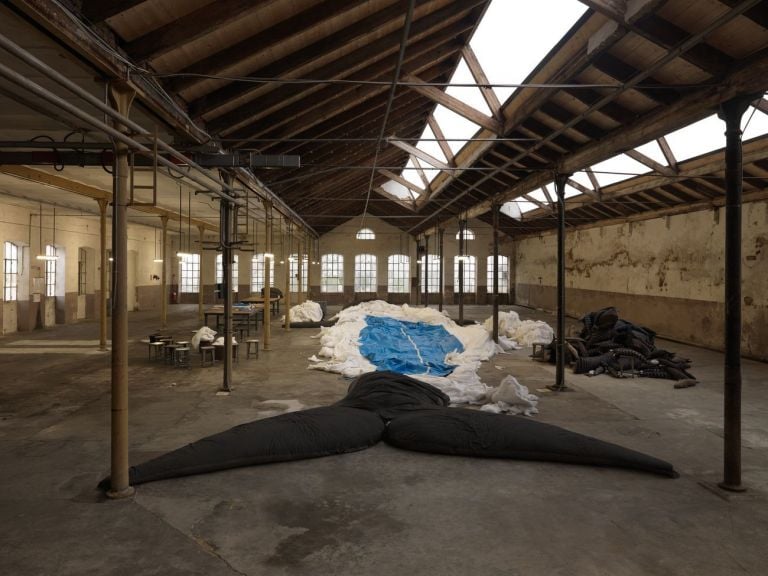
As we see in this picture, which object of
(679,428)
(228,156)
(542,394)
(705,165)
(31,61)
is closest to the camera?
(31,61)

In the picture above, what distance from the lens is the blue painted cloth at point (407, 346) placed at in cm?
927

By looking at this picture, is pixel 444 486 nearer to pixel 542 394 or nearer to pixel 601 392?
pixel 542 394

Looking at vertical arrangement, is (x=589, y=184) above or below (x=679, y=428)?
above

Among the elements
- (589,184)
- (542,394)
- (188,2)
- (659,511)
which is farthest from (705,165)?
(188,2)

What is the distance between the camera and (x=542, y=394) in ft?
25.3

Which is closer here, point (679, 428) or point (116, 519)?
point (116, 519)

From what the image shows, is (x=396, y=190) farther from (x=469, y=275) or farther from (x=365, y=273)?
(x=469, y=275)

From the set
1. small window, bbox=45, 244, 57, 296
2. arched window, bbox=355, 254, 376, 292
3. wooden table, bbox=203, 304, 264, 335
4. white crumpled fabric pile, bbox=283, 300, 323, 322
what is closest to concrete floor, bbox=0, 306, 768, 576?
wooden table, bbox=203, 304, 264, 335

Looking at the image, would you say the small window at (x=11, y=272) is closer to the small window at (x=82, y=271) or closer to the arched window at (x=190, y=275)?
the small window at (x=82, y=271)

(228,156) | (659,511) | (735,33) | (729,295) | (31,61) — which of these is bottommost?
(659,511)

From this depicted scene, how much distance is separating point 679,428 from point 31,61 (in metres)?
6.81

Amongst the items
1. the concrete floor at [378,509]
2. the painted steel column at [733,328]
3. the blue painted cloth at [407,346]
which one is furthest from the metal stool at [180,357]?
the painted steel column at [733,328]

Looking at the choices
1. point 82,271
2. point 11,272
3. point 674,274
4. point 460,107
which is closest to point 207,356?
point 460,107

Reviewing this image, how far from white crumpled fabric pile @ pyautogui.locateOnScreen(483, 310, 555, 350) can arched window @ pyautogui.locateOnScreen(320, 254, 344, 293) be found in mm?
14291
